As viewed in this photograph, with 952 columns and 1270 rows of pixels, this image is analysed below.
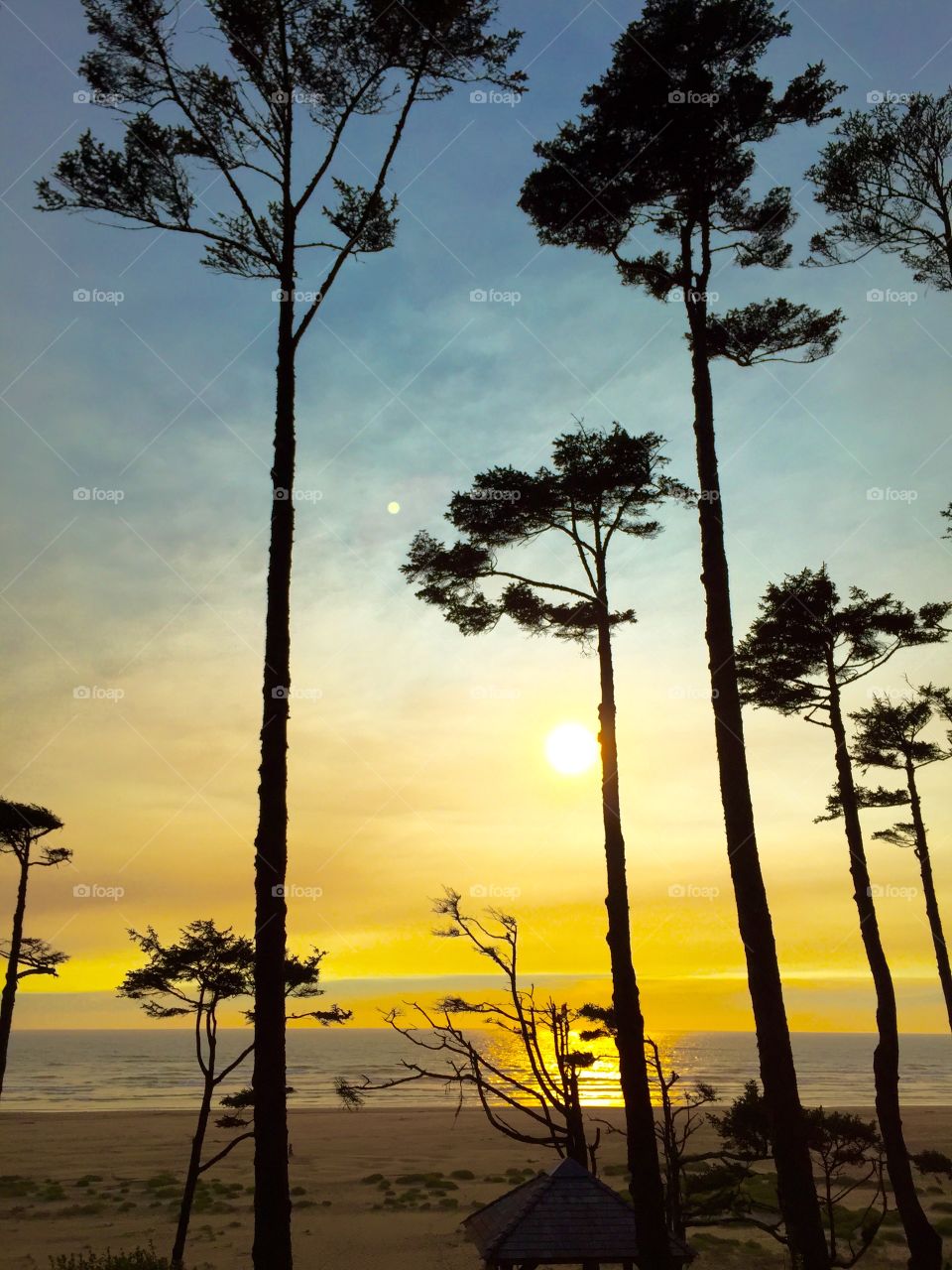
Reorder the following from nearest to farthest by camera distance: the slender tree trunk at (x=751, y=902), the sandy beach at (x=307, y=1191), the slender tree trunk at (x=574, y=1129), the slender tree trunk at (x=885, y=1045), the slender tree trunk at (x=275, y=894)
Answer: the slender tree trunk at (x=275, y=894), the slender tree trunk at (x=751, y=902), the slender tree trunk at (x=574, y=1129), the slender tree trunk at (x=885, y=1045), the sandy beach at (x=307, y=1191)

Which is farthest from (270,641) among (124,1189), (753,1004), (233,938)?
(124,1189)

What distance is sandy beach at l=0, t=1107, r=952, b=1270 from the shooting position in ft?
69.9

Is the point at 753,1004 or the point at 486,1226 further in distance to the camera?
the point at 486,1226

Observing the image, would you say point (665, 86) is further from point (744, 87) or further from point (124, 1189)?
point (124, 1189)

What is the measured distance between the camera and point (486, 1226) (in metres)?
11.4

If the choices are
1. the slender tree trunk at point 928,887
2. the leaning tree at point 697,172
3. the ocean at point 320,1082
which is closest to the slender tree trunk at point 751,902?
the leaning tree at point 697,172

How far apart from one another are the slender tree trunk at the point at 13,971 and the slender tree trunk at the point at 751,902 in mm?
17565

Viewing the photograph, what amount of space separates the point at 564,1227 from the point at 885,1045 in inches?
270

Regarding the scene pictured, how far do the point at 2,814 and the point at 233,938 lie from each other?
7.03 meters

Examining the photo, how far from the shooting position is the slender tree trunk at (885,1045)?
1308 centimetres

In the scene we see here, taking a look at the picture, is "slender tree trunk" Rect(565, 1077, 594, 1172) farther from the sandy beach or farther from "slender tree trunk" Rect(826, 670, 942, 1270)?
the sandy beach

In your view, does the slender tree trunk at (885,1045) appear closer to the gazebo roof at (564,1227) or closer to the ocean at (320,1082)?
the gazebo roof at (564,1227)

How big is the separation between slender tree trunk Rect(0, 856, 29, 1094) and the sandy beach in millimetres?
5340

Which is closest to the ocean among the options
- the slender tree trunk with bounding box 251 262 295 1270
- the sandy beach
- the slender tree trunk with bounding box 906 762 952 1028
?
the sandy beach
